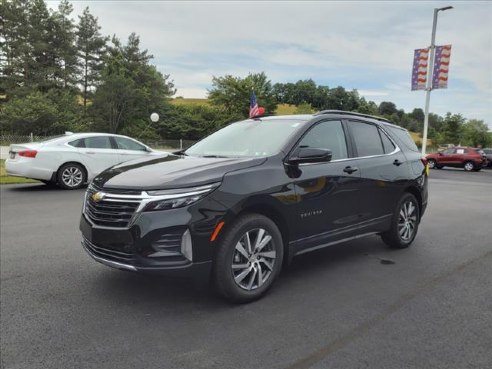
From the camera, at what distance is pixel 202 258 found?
3490mm

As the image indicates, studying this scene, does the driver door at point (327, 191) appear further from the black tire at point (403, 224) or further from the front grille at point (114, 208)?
the front grille at point (114, 208)

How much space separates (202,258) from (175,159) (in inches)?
50.6

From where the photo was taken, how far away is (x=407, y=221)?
5848 mm

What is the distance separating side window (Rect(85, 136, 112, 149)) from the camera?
1182cm

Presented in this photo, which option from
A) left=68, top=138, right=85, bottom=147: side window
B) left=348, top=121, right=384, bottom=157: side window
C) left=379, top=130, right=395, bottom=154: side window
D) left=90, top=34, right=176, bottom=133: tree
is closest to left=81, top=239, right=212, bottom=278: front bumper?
left=348, top=121, right=384, bottom=157: side window

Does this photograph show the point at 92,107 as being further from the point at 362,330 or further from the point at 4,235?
the point at 362,330

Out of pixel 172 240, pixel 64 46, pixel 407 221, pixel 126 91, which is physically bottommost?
pixel 407 221

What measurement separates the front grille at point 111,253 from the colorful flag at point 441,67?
81.8 ft

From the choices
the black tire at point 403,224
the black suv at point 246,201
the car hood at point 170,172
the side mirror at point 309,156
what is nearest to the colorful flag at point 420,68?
the black tire at point 403,224

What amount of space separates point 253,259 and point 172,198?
3.04 feet

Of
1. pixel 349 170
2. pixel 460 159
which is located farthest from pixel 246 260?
pixel 460 159

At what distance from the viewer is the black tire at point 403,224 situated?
18.4 feet

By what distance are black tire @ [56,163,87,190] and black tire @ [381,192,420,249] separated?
858cm

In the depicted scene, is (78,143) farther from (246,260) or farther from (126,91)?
(126,91)
